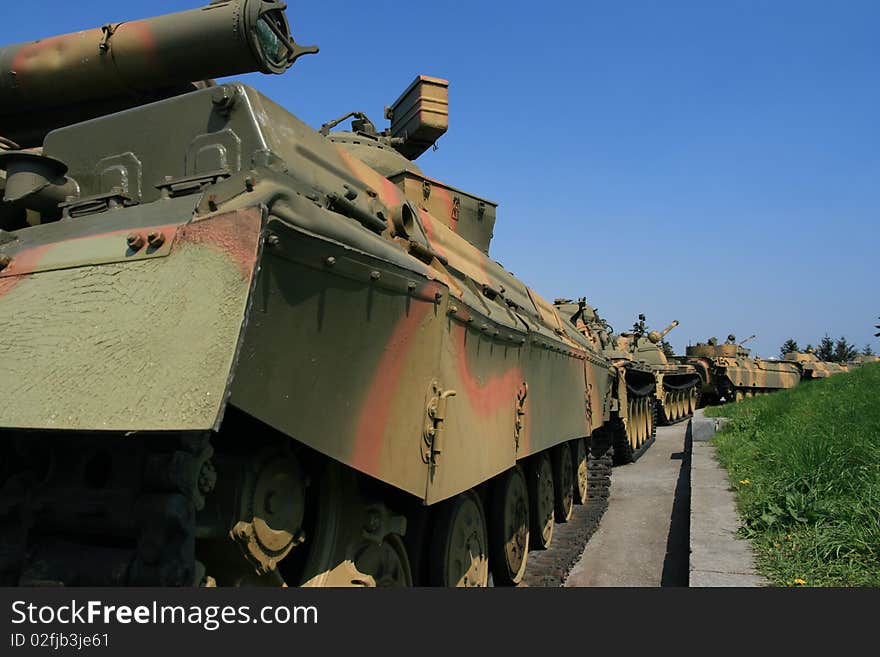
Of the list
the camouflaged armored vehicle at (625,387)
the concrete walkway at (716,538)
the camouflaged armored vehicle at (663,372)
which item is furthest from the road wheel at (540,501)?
the camouflaged armored vehicle at (663,372)

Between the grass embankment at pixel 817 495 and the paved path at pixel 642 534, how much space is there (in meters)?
0.91

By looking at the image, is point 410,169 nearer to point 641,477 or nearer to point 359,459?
point 359,459

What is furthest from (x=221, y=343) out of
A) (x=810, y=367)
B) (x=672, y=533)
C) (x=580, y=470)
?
(x=810, y=367)

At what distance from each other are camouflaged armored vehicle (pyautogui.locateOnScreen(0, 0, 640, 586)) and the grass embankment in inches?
70.2

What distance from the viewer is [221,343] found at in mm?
1657

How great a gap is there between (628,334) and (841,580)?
56.7 feet

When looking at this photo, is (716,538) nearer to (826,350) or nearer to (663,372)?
(663,372)

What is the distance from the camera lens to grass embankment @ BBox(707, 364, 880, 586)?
3816 millimetres

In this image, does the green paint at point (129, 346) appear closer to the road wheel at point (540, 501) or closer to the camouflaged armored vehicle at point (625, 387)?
the road wheel at point (540, 501)

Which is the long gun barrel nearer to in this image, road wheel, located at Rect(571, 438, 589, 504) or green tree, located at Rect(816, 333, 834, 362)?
road wheel, located at Rect(571, 438, 589, 504)

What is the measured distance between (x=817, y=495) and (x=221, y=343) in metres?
4.57

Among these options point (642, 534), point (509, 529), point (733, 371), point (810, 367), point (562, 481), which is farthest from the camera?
point (810, 367)

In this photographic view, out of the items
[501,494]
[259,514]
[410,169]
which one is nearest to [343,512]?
[259,514]

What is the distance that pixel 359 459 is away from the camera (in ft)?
7.74
